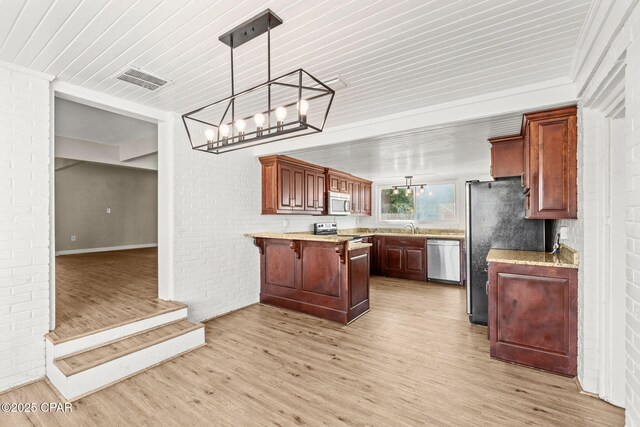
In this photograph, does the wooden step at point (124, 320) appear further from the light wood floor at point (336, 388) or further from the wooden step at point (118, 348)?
the light wood floor at point (336, 388)

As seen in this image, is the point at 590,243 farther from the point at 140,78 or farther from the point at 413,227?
the point at 413,227

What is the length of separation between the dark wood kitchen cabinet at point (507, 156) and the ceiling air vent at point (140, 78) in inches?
149

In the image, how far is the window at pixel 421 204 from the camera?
698cm

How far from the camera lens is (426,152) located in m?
4.73

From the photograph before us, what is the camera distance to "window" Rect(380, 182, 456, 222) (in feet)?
22.9

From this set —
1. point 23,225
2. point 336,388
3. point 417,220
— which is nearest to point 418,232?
point 417,220

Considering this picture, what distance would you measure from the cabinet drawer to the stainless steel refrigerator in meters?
2.45

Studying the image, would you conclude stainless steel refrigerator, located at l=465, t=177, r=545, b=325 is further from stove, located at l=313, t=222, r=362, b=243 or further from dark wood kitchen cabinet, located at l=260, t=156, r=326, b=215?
dark wood kitchen cabinet, located at l=260, t=156, r=326, b=215

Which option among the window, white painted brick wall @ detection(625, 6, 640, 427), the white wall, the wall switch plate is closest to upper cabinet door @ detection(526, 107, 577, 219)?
the white wall

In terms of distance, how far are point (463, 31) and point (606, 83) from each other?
0.93 m

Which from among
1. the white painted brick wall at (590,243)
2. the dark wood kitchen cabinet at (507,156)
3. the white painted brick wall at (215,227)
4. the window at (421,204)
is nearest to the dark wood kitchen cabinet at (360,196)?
the window at (421,204)

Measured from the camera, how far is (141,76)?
8.52 feet

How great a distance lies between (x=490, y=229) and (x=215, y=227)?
3.63 metres

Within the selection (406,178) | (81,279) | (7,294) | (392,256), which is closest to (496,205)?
(392,256)
